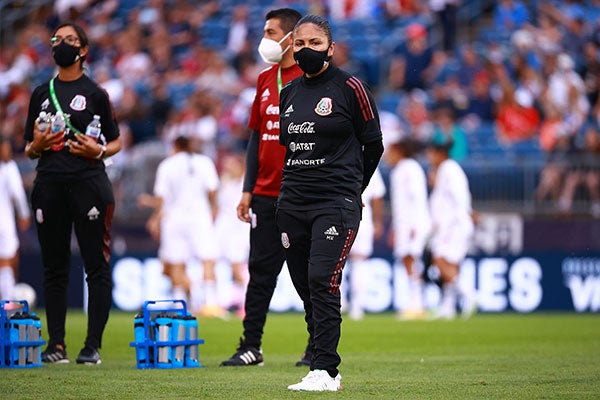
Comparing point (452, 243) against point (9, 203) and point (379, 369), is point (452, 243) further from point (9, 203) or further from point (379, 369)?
point (379, 369)

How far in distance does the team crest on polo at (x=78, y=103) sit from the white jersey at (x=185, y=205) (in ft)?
32.5

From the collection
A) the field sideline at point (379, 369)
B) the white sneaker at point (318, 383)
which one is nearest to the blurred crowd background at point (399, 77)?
the field sideline at point (379, 369)

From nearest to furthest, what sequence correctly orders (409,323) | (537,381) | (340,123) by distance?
(340,123)
(537,381)
(409,323)

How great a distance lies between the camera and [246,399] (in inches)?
323

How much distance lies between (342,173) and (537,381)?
2.29 meters

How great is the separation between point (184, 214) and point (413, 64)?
7.48 meters

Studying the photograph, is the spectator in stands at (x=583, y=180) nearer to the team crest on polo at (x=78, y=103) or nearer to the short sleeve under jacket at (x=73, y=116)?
the short sleeve under jacket at (x=73, y=116)

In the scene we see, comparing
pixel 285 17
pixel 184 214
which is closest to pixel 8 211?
pixel 184 214

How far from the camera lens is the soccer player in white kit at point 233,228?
76.2 feet

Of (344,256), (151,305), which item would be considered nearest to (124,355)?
(151,305)

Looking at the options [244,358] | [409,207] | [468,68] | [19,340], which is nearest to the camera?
[19,340]

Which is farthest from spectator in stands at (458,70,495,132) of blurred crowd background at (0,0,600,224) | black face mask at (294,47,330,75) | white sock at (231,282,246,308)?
black face mask at (294,47,330,75)

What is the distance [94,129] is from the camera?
10.9 metres

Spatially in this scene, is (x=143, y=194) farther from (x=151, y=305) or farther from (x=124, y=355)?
(x=151, y=305)
